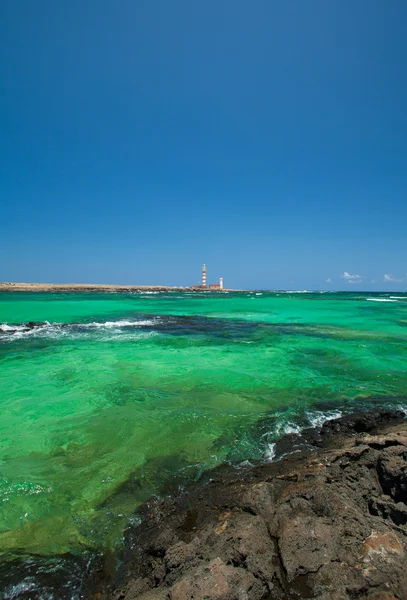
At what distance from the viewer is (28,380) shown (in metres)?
8.70

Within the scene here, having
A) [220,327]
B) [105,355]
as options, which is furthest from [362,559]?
[220,327]

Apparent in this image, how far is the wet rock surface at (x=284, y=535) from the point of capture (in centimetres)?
235

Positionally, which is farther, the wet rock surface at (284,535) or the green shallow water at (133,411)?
the green shallow water at (133,411)

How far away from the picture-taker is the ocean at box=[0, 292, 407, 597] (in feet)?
12.4

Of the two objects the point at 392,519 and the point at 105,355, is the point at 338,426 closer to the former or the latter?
the point at 392,519

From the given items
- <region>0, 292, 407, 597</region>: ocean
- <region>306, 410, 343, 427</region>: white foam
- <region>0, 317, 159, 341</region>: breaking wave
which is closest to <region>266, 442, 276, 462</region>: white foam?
<region>0, 292, 407, 597</region>: ocean

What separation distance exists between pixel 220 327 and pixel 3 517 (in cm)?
1670

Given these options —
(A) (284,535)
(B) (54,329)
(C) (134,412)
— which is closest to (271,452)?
(A) (284,535)

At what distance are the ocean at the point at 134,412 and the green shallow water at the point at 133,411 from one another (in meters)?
0.02

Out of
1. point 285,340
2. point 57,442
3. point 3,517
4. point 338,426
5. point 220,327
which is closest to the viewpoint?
point 3,517

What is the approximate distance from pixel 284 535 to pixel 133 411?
14.7 feet

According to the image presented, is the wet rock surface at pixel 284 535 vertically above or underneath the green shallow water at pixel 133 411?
above

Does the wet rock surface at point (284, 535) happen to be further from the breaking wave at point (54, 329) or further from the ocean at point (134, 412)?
the breaking wave at point (54, 329)

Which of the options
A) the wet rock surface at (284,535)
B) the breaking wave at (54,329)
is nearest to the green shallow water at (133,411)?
the wet rock surface at (284,535)
